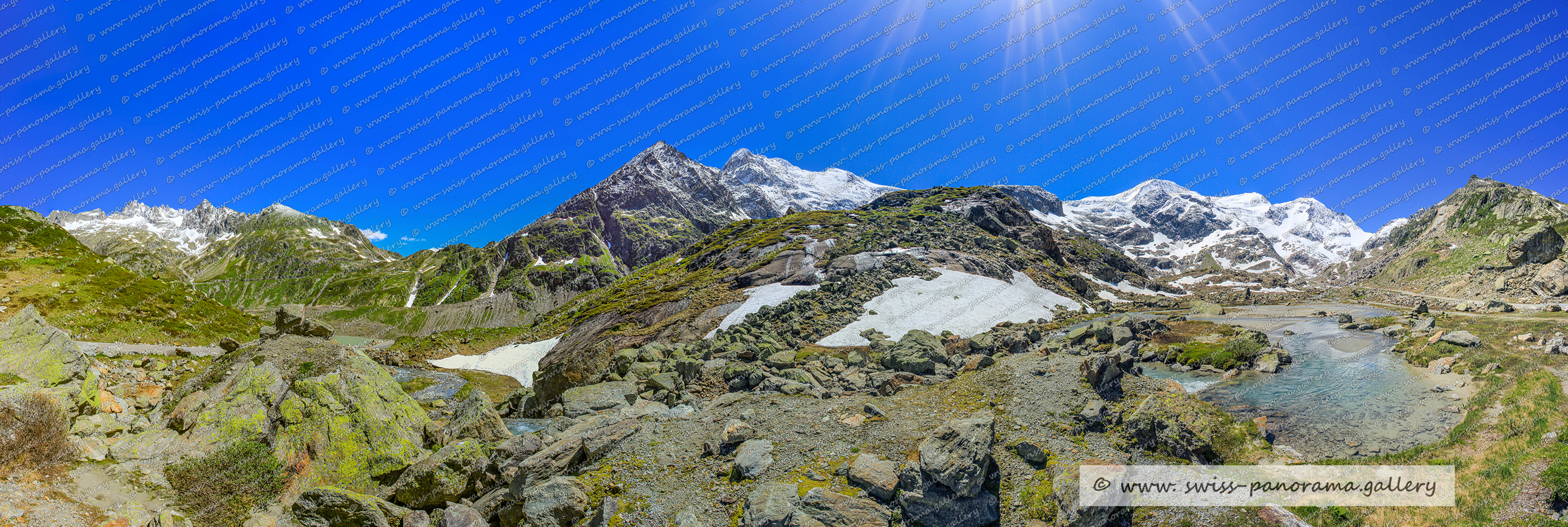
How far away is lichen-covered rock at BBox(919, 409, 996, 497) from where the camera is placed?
10383 mm

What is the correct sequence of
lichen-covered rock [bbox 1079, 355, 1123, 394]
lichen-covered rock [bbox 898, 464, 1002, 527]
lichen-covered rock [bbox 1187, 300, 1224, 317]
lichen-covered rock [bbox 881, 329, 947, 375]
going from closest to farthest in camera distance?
lichen-covered rock [bbox 898, 464, 1002, 527] → lichen-covered rock [bbox 1079, 355, 1123, 394] → lichen-covered rock [bbox 881, 329, 947, 375] → lichen-covered rock [bbox 1187, 300, 1224, 317]

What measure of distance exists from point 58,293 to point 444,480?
2409 inches

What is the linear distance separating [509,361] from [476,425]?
159 ft

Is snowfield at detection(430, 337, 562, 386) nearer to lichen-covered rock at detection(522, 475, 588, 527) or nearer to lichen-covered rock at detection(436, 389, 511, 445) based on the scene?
lichen-covered rock at detection(436, 389, 511, 445)

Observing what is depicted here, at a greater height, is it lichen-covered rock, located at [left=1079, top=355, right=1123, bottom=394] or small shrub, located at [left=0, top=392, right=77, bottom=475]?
lichen-covered rock, located at [left=1079, top=355, right=1123, bottom=394]

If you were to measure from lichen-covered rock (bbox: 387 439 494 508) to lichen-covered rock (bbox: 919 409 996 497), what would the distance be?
465 inches

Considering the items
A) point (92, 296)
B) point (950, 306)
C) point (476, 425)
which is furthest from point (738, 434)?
point (92, 296)

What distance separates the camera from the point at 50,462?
10641mm

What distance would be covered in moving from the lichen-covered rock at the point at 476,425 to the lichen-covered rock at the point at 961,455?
14289 millimetres

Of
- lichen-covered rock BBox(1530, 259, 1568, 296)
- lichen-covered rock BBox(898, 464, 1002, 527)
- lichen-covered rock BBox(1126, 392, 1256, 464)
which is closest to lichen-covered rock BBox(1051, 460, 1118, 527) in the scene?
lichen-covered rock BBox(898, 464, 1002, 527)

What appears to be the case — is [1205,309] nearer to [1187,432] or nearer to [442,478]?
[1187,432]

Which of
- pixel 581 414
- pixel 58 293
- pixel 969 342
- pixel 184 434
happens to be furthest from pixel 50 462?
pixel 58 293

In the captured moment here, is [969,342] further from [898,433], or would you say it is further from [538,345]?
[538,345]

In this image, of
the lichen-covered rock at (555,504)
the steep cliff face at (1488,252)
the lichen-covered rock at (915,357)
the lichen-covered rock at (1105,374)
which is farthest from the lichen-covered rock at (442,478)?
the steep cliff face at (1488,252)
